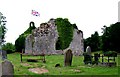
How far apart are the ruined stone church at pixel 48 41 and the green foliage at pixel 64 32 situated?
0.51m

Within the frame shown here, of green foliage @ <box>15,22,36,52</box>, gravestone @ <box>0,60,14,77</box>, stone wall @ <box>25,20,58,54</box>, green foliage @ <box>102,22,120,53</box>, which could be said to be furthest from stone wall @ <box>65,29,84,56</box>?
gravestone @ <box>0,60,14,77</box>

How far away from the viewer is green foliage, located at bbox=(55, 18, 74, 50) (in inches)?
2018

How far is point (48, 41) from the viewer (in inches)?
2008

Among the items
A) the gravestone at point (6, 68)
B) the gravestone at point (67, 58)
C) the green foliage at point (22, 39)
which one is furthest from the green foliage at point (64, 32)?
the gravestone at point (6, 68)

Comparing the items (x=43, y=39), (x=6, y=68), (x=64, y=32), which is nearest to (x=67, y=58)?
(x=6, y=68)

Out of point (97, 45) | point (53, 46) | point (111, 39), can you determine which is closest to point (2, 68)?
point (53, 46)

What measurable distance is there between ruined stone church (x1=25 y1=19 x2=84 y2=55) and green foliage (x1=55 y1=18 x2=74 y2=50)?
1.68 feet

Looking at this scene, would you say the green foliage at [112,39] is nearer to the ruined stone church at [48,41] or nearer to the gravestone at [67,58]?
the ruined stone church at [48,41]

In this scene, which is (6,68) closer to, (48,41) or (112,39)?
(48,41)

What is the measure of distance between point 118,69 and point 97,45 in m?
50.9

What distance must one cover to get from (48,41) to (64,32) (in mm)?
2956

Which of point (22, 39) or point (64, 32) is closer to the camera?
point (64, 32)

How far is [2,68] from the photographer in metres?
20.6

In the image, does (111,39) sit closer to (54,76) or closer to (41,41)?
(41,41)
